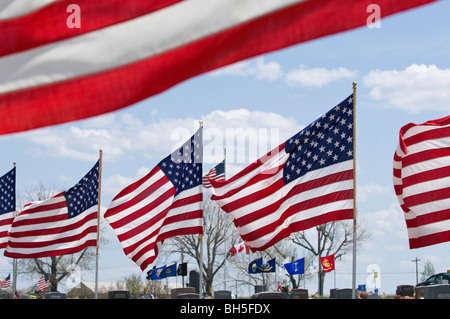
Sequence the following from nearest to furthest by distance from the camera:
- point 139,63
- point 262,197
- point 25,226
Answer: point 139,63, point 262,197, point 25,226

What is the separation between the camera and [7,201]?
28.9 metres

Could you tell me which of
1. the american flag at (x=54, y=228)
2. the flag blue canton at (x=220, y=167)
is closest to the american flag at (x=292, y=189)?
the american flag at (x=54, y=228)

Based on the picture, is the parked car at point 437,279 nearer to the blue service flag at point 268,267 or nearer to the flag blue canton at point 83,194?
the blue service flag at point 268,267

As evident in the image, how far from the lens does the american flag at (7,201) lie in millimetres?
28594

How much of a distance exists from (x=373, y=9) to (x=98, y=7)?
148 centimetres

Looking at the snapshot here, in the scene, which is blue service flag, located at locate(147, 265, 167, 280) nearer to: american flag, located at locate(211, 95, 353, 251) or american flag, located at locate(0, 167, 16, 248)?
american flag, located at locate(0, 167, 16, 248)

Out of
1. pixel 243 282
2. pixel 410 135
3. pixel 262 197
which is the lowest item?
pixel 243 282

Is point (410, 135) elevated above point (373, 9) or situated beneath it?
elevated above

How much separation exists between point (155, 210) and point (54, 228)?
464 centimetres

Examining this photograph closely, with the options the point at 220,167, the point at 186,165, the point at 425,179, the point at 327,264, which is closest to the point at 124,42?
the point at 425,179

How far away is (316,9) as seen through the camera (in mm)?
3164

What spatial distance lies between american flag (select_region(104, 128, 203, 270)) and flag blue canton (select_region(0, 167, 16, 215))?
11.9 meters
